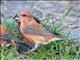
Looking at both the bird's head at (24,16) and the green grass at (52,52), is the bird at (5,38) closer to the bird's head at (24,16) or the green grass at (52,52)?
the green grass at (52,52)

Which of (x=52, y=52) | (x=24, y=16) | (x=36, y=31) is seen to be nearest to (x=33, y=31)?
(x=36, y=31)

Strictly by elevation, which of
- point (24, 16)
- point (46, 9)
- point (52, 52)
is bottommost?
point (46, 9)

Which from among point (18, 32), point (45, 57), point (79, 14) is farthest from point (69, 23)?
point (45, 57)

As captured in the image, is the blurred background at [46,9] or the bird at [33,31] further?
the blurred background at [46,9]

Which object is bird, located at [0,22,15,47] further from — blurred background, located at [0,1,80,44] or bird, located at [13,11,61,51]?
blurred background, located at [0,1,80,44]

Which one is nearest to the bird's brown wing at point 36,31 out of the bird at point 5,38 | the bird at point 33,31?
the bird at point 33,31

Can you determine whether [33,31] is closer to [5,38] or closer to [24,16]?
[24,16]

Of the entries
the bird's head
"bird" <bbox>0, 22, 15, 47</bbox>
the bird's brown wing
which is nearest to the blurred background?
"bird" <bbox>0, 22, 15, 47</bbox>

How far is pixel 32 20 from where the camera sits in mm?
7176

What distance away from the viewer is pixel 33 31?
23.3 feet

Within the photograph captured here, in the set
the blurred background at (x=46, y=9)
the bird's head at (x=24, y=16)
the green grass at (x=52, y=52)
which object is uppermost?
the bird's head at (x=24, y=16)

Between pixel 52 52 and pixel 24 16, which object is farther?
pixel 24 16

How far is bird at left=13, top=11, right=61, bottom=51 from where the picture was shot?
23.1ft

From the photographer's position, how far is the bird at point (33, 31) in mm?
7031
